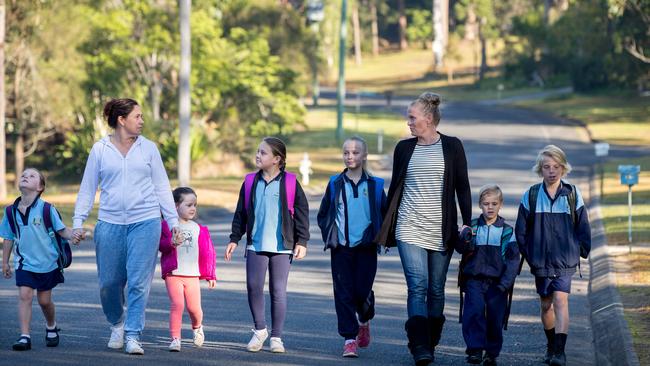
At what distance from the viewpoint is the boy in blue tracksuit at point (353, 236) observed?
32.4 feet

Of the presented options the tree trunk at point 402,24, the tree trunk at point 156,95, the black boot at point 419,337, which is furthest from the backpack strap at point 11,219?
the tree trunk at point 402,24

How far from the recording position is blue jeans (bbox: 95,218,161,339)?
960cm

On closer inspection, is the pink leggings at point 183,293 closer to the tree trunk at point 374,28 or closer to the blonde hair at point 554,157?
the blonde hair at point 554,157

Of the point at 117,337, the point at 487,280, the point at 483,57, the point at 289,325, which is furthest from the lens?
the point at 483,57

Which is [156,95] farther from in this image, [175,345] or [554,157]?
[554,157]

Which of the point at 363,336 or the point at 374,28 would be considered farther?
the point at 374,28

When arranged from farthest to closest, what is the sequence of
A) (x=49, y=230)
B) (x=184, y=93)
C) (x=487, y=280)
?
(x=184, y=93) < (x=49, y=230) < (x=487, y=280)

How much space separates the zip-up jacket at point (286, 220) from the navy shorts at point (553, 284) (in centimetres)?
178

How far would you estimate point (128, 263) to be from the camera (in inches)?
379

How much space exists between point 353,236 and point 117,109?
197cm

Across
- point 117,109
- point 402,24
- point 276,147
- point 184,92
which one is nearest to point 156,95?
point 184,92

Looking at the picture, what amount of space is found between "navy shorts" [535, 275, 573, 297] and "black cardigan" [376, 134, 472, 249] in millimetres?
794

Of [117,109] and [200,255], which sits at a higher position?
[117,109]

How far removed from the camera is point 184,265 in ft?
33.2
